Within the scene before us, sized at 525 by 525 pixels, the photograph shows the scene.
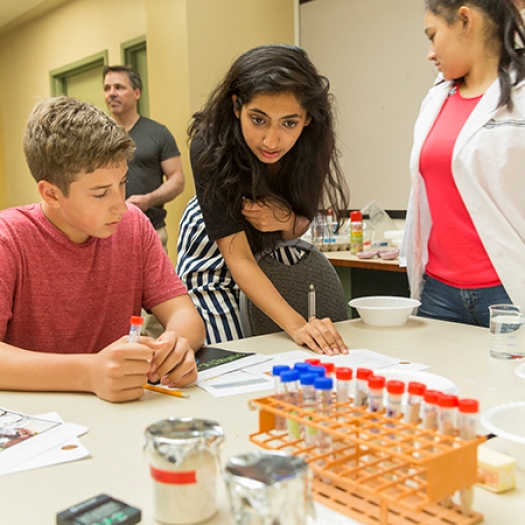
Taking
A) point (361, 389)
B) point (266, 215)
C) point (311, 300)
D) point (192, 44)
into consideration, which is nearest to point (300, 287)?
point (311, 300)

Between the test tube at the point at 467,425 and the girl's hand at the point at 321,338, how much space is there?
0.75 metres

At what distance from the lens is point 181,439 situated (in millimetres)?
647

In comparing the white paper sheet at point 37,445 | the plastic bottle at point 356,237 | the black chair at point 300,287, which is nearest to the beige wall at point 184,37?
the plastic bottle at point 356,237

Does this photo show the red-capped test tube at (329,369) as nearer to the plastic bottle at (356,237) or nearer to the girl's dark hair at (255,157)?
the girl's dark hair at (255,157)

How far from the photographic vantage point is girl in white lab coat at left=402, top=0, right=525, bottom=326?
167cm

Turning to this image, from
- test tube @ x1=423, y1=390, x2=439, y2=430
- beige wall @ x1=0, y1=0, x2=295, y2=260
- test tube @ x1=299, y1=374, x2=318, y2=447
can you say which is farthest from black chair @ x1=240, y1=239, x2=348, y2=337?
beige wall @ x1=0, y1=0, x2=295, y2=260

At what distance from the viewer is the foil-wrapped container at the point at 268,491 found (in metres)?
0.54

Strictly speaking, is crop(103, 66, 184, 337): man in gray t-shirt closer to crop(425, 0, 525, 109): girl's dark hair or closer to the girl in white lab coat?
the girl in white lab coat

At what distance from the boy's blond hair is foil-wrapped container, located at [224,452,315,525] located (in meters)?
0.92

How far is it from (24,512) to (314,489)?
34 centimetres

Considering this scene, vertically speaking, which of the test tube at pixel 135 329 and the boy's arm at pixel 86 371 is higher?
the test tube at pixel 135 329

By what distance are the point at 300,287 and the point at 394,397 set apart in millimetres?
1077

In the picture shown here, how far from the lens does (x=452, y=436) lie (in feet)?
2.27

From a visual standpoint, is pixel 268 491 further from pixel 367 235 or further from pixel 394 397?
pixel 367 235
